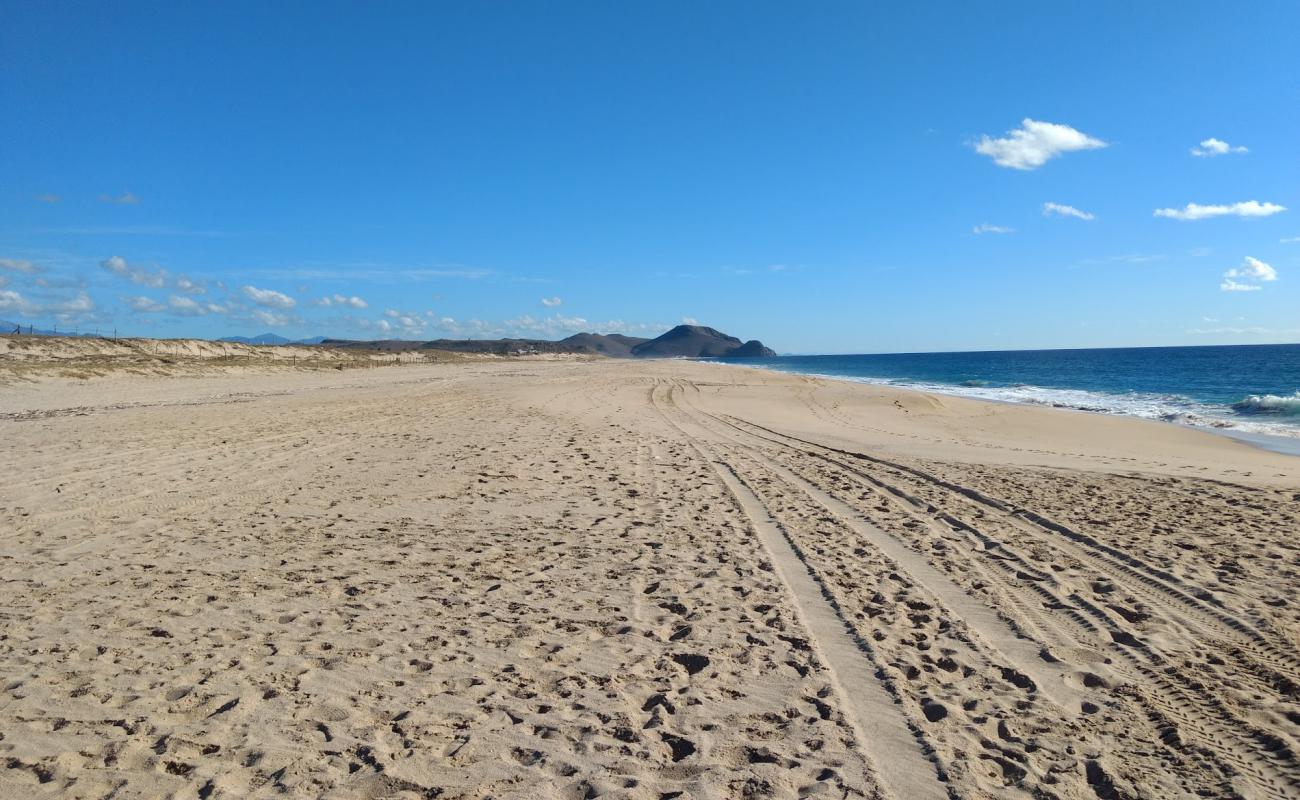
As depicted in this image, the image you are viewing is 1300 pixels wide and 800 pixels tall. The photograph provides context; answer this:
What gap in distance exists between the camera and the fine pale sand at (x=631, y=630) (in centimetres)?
335

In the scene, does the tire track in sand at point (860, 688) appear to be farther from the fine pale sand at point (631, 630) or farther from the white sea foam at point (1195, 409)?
the white sea foam at point (1195, 409)

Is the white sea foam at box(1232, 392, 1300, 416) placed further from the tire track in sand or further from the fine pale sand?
the tire track in sand

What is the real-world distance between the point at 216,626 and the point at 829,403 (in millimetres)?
23884

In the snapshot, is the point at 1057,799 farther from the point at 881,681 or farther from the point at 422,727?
the point at 422,727

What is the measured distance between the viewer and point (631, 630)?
4871mm

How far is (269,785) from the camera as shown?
312 centimetres

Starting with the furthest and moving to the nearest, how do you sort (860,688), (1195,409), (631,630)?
(1195,409)
(631,630)
(860,688)

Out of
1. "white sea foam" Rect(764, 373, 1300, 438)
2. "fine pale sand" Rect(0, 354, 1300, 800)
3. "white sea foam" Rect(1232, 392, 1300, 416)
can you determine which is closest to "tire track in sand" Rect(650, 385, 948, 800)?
"fine pale sand" Rect(0, 354, 1300, 800)

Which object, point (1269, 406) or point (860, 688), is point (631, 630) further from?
point (1269, 406)

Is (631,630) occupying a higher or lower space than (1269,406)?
lower

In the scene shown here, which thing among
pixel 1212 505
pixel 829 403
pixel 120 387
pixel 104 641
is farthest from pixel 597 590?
pixel 120 387

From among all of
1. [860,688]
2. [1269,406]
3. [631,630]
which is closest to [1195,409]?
[1269,406]

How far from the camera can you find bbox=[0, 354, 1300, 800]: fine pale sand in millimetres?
3348

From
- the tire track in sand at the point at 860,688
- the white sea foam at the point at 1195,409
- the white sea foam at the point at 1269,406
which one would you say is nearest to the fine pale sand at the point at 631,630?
the tire track in sand at the point at 860,688
